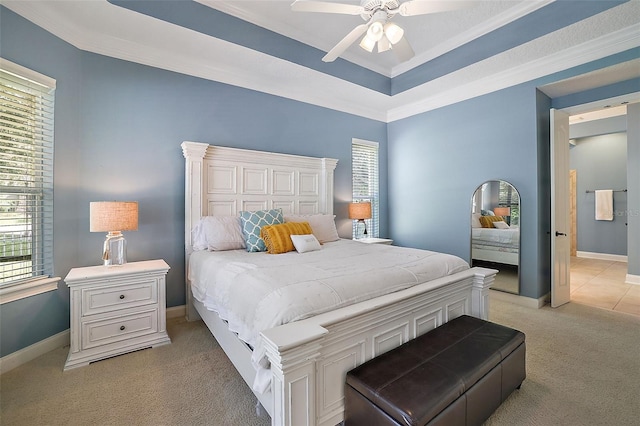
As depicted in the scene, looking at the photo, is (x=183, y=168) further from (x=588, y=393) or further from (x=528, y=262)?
(x=528, y=262)

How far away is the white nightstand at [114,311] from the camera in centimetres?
219

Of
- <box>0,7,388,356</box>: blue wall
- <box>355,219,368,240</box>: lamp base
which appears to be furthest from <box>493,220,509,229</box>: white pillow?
<box>0,7,388,356</box>: blue wall

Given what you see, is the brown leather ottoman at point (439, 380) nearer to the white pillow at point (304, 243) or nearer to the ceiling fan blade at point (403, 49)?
the white pillow at point (304, 243)

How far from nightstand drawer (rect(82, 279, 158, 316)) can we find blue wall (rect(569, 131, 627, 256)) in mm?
8686

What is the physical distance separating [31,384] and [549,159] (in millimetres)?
5571

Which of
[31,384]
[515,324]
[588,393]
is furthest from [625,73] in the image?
[31,384]

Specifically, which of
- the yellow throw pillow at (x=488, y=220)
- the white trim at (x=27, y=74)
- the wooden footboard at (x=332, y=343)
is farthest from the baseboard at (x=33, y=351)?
the yellow throw pillow at (x=488, y=220)

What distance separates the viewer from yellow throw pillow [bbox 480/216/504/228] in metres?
3.79

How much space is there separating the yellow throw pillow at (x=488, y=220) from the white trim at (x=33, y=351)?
490 centimetres

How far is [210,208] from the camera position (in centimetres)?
329

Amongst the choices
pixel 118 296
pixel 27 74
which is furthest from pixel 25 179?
pixel 118 296

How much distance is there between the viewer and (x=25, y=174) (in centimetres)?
231

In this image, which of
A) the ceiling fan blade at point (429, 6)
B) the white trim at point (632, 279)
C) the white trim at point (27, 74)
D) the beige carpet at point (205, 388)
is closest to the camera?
the beige carpet at point (205, 388)

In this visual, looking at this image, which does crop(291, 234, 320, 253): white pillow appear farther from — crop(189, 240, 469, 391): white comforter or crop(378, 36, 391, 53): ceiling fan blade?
crop(378, 36, 391, 53): ceiling fan blade
